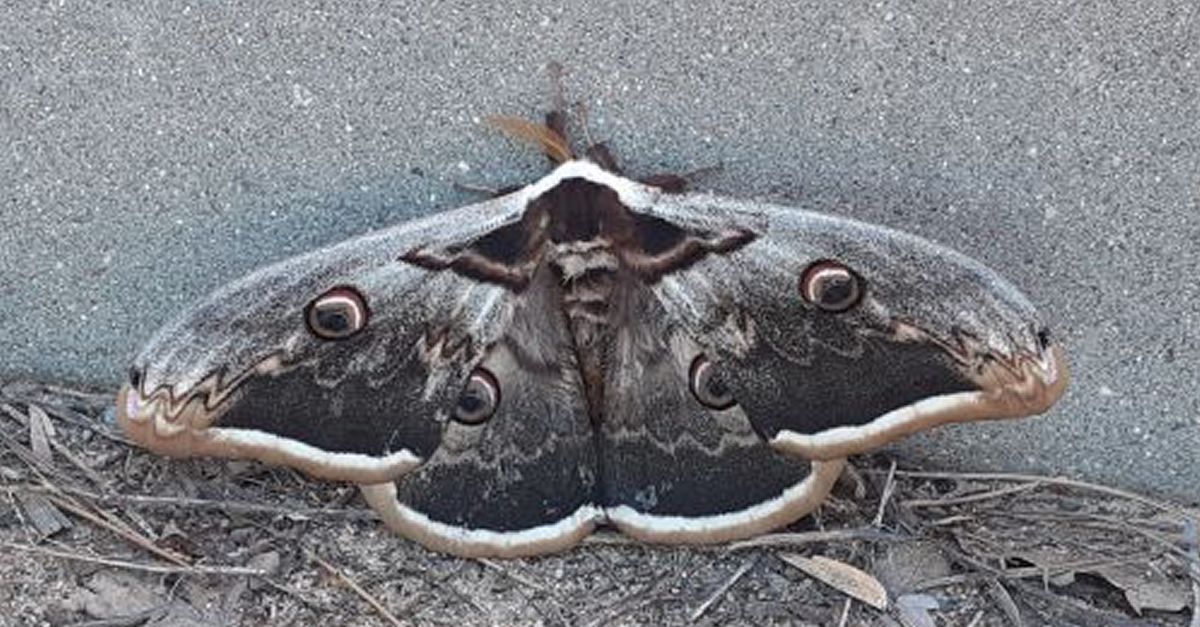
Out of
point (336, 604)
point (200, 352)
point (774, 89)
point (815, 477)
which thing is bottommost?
point (336, 604)

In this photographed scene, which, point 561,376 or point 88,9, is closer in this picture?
point 561,376

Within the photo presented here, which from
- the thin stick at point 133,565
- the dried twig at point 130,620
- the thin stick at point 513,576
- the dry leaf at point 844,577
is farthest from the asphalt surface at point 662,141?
the thin stick at point 513,576

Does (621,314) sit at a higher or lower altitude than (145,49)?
lower

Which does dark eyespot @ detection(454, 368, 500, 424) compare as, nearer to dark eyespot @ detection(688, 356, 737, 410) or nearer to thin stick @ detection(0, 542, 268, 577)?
Result: dark eyespot @ detection(688, 356, 737, 410)

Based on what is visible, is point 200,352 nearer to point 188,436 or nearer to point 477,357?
point 188,436

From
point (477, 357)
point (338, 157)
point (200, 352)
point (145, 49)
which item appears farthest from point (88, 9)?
point (477, 357)

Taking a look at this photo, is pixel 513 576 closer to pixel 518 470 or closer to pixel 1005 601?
pixel 518 470

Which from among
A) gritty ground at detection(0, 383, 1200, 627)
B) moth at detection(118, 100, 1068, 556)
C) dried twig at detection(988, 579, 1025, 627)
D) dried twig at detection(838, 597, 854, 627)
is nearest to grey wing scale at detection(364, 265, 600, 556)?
moth at detection(118, 100, 1068, 556)

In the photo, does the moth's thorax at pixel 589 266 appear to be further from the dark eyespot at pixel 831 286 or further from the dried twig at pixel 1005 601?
the dried twig at pixel 1005 601
